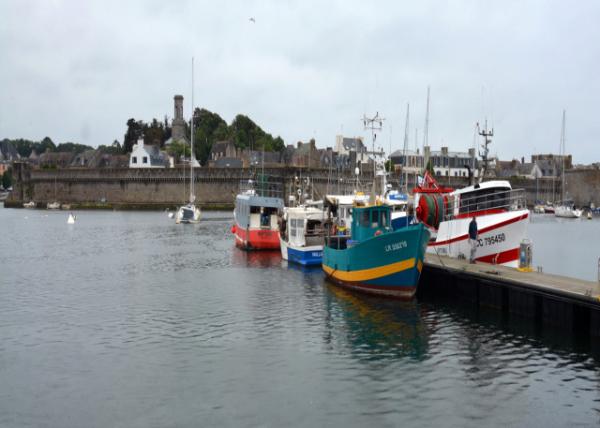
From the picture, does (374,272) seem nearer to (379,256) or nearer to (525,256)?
(379,256)

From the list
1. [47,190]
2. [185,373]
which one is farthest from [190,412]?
[47,190]

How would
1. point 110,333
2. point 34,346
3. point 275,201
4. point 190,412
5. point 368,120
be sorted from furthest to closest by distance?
1. point 275,201
2. point 368,120
3. point 110,333
4. point 34,346
5. point 190,412

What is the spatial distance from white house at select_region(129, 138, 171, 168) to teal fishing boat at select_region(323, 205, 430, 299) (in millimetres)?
Answer: 119702

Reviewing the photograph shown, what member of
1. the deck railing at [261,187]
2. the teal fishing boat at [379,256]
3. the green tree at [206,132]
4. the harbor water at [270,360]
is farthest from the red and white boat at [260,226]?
the green tree at [206,132]

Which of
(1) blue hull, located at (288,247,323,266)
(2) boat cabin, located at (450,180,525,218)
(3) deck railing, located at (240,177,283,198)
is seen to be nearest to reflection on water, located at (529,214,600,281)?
(2) boat cabin, located at (450,180,525,218)

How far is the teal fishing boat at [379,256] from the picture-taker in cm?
2891

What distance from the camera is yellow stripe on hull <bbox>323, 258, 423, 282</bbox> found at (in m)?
29.5

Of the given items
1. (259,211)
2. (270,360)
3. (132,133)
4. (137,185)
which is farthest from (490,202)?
(132,133)

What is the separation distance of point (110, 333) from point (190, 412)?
9.39 metres

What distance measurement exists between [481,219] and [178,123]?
15712 cm

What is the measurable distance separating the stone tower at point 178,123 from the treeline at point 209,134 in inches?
73.8

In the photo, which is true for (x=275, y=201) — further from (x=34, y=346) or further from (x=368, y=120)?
(x=34, y=346)

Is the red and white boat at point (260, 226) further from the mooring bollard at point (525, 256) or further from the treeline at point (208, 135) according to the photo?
the treeline at point (208, 135)

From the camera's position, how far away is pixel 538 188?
15338 cm
